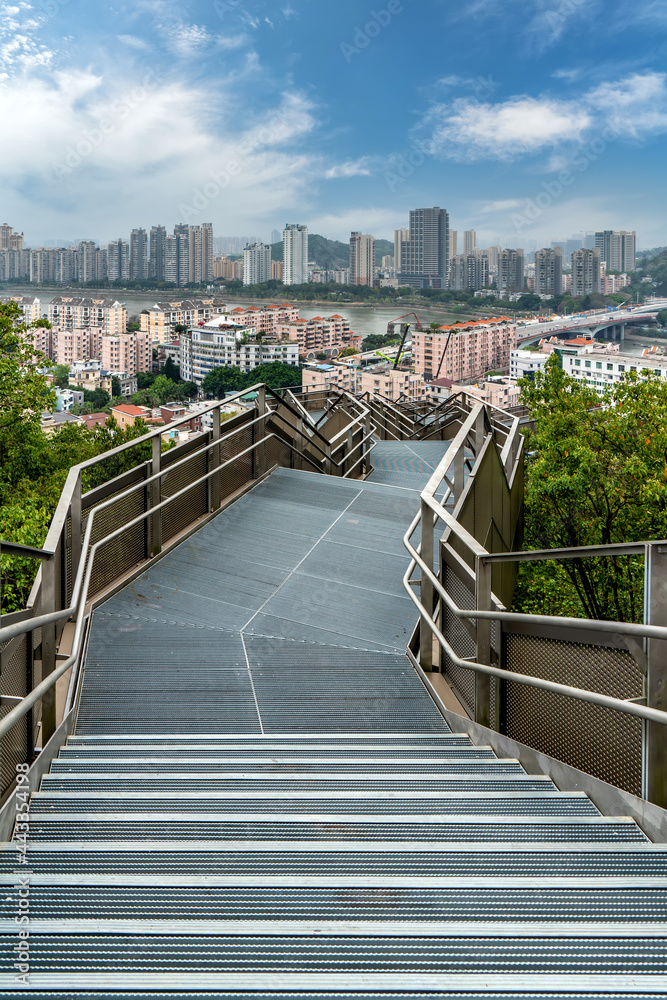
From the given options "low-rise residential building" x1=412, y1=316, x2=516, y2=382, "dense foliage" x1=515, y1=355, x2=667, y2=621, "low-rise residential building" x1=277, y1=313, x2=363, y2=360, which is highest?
"low-rise residential building" x1=277, y1=313, x2=363, y2=360

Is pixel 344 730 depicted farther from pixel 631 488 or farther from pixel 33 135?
pixel 33 135

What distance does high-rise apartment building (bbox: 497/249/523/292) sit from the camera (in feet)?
550

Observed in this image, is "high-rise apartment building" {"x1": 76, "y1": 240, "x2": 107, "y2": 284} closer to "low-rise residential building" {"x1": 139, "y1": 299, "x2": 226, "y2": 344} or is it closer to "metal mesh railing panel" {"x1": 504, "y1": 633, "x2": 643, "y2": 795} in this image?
"low-rise residential building" {"x1": 139, "y1": 299, "x2": 226, "y2": 344}

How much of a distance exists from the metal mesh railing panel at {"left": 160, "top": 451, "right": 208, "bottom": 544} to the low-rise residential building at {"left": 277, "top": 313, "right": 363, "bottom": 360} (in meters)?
121

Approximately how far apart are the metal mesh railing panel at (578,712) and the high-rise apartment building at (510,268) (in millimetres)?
173274

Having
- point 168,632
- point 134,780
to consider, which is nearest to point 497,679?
point 134,780

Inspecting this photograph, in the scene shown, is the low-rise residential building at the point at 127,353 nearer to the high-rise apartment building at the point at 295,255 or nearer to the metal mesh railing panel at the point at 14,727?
the high-rise apartment building at the point at 295,255

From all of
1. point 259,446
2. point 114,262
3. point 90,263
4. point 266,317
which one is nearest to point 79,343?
point 266,317

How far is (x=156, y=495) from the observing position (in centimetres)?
583

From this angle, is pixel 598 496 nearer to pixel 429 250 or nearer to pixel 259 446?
pixel 259 446

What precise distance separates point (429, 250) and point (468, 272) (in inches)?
395

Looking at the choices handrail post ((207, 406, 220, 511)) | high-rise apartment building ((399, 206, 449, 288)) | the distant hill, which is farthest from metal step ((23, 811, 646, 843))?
the distant hill

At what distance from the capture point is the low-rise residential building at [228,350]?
4678 inches

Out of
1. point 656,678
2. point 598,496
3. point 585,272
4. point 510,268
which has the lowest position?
point 598,496
